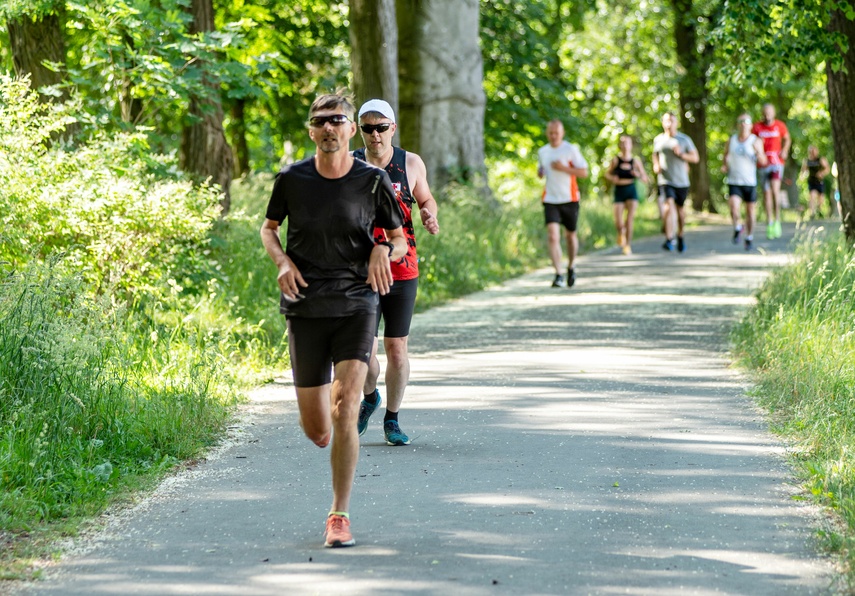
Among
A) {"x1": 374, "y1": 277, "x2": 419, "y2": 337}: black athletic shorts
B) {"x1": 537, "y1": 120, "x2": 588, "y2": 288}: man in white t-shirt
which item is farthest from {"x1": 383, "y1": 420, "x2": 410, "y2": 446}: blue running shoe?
{"x1": 537, "y1": 120, "x2": 588, "y2": 288}: man in white t-shirt

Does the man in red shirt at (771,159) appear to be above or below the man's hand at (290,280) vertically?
above

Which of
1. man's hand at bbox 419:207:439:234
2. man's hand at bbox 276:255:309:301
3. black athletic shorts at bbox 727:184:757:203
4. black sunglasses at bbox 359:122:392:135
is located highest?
black sunglasses at bbox 359:122:392:135

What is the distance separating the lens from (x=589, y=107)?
4334cm

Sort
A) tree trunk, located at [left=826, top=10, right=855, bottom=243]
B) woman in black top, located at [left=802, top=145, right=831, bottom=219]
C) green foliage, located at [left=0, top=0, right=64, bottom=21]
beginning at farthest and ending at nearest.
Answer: woman in black top, located at [left=802, top=145, right=831, bottom=219]
tree trunk, located at [left=826, top=10, right=855, bottom=243]
green foliage, located at [left=0, top=0, right=64, bottom=21]

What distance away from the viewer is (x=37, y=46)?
12.8m

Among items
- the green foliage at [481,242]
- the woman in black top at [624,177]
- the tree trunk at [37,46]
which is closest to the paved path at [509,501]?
the tree trunk at [37,46]

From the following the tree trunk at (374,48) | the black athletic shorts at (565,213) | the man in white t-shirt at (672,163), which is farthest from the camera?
the man in white t-shirt at (672,163)

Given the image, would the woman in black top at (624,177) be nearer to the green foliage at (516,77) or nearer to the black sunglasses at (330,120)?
the green foliage at (516,77)

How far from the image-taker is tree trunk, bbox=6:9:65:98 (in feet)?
41.9

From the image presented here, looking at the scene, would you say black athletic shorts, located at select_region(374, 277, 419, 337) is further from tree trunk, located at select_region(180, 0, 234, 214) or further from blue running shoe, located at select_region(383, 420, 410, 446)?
tree trunk, located at select_region(180, 0, 234, 214)

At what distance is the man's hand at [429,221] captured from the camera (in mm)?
7660

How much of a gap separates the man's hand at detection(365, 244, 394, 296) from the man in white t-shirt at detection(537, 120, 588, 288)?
40.0 feet

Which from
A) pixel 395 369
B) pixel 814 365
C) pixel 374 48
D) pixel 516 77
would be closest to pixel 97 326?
pixel 395 369

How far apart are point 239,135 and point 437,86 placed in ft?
27.5
